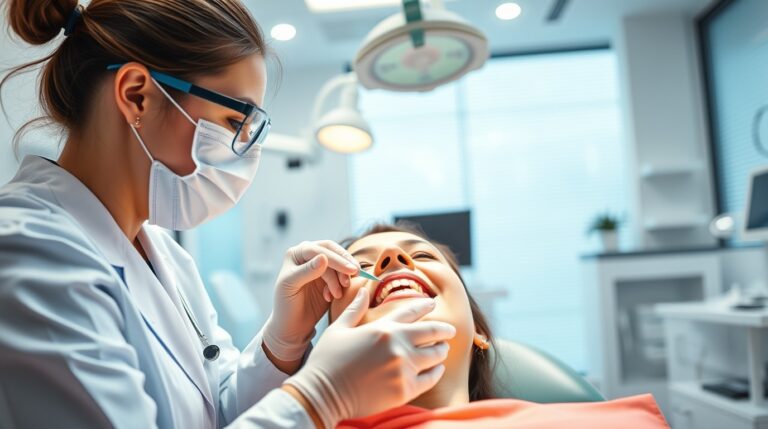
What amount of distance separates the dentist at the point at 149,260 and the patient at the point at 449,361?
0.37 feet

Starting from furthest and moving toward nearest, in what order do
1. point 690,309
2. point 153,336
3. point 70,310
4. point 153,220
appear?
point 690,309
point 153,220
point 153,336
point 70,310

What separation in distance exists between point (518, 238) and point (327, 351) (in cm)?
397

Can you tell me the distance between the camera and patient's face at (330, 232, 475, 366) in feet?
3.84

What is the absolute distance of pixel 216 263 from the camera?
13.4ft

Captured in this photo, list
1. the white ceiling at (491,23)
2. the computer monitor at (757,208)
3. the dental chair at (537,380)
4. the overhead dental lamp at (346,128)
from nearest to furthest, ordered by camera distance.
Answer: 1. the dental chair at (537,380)
2. the overhead dental lamp at (346,128)
3. the computer monitor at (757,208)
4. the white ceiling at (491,23)

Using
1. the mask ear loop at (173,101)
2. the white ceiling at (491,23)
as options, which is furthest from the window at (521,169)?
the mask ear loop at (173,101)

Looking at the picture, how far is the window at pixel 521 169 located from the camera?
182 inches

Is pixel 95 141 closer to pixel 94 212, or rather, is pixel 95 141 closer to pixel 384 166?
pixel 94 212

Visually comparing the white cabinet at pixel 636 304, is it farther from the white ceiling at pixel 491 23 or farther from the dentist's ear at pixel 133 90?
the dentist's ear at pixel 133 90

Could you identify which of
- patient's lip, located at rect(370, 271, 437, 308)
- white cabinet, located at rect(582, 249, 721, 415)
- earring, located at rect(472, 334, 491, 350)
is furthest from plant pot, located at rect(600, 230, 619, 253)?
patient's lip, located at rect(370, 271, 437, 308)

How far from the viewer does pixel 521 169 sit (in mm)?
4668

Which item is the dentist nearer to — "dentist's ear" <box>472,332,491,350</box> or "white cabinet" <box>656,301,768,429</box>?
"dentist's ear" <box>472,332,491,350</box>

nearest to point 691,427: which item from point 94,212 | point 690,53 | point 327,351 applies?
point 327,351

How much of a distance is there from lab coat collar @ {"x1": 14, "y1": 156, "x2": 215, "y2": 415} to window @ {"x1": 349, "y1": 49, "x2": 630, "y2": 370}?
365 centimetres
